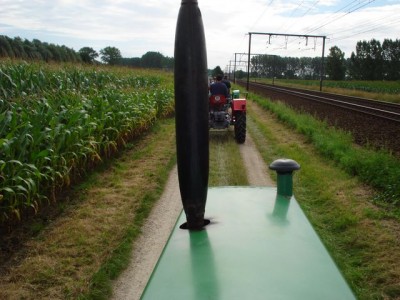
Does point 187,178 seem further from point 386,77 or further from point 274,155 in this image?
point 386,77

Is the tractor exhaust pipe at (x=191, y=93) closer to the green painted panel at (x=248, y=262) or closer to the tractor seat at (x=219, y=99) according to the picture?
the green painted panel at (x=248, y=262)

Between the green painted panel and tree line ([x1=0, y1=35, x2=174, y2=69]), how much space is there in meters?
0.77

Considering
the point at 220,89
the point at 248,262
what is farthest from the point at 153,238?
the point at 220,89

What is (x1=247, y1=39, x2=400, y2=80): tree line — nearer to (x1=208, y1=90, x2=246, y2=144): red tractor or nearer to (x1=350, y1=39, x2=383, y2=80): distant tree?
(x1=350, y1=39, x2=383, y2=80): distant tree

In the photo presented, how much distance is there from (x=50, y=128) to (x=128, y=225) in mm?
1714

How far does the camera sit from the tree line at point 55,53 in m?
9.82

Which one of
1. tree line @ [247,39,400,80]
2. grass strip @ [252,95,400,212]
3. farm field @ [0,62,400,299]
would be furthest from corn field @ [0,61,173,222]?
tree line @ [247,39,400,80]

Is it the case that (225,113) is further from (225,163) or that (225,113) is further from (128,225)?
(128,225)

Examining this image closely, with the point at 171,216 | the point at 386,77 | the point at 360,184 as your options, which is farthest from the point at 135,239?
the point at 386,77

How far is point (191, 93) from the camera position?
120 cm

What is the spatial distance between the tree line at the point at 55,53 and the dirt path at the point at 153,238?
1.78 m

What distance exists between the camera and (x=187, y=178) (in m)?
1.30

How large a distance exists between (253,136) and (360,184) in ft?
15.8

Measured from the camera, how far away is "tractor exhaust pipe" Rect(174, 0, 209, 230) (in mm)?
1205
